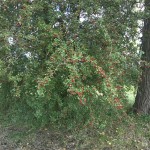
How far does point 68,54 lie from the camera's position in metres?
3.47

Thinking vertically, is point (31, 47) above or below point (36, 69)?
above

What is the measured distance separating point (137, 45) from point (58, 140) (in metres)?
2.03

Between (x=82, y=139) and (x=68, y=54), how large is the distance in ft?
5.49

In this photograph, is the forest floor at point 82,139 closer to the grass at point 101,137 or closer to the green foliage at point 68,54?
the grass at point 101,137

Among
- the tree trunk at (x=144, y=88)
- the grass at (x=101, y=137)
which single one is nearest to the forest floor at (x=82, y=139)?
the grass at (x=101, y=137)

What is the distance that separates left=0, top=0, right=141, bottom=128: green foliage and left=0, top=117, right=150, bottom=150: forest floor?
1.25 ft

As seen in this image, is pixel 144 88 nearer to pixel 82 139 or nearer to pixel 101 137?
pixel 101 137

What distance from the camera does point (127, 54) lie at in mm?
3984

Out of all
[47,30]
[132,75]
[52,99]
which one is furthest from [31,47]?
[132,75]

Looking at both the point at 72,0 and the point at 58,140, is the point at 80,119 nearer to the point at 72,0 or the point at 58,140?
the point at 58,140

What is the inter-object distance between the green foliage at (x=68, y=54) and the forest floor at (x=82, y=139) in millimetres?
380

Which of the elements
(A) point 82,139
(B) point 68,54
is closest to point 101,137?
(A) point 82,139

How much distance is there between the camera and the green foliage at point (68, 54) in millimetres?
3523

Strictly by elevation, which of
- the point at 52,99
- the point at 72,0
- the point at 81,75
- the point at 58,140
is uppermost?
the point at 72,0
